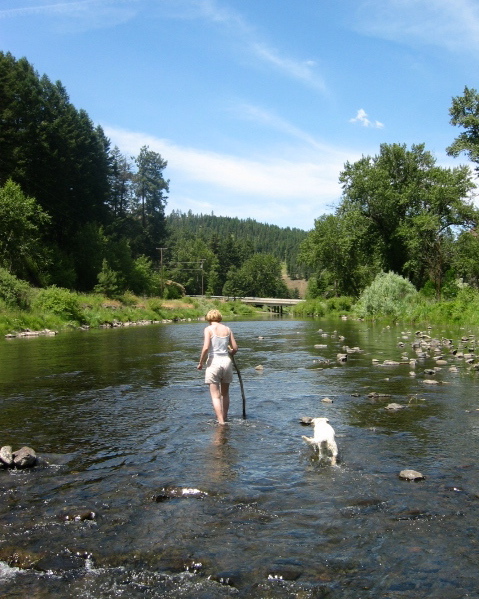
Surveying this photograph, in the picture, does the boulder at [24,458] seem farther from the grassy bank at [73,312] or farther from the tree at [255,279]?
the tree at [255,279]

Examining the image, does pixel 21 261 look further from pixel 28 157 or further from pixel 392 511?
pixel 392 511

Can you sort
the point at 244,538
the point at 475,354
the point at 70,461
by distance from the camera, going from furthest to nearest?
the point at 475,354, the point at 70,461, the point at 244,538

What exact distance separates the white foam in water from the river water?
0.01 meters

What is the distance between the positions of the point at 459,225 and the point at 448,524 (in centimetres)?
5230

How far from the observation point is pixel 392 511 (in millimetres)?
5750

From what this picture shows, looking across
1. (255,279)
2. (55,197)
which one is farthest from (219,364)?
(255,279)

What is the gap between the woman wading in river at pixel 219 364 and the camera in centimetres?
979

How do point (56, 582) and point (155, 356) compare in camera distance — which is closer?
point (56, 582)

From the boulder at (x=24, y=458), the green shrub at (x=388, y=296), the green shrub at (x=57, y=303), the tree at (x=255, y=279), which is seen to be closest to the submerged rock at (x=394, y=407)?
the boulder at (x=24, y=458)

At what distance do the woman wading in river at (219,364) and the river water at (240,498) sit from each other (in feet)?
1.48

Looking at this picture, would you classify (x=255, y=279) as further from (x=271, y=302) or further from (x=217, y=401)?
(x=217, y=401)

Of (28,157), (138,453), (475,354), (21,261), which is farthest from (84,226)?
(138,453)

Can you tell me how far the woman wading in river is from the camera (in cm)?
979

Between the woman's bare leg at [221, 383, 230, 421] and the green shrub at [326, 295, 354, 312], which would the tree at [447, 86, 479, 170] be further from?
the woman's bare leg at [221, 383, 230, 421]
